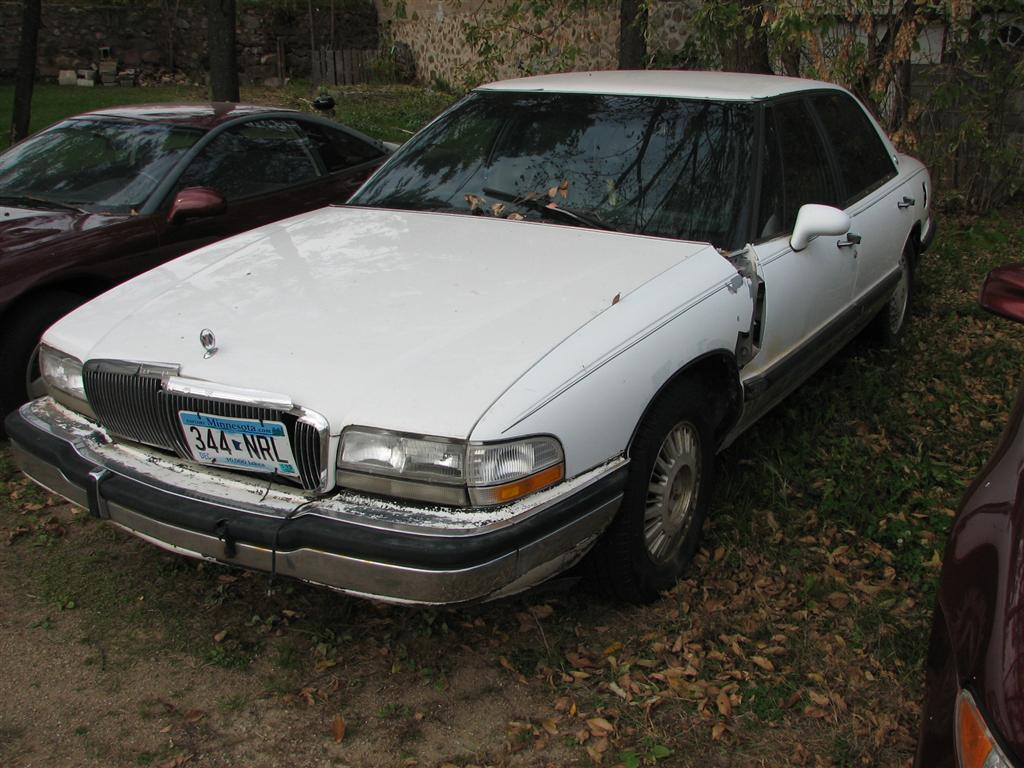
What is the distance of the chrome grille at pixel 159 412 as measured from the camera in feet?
8.62

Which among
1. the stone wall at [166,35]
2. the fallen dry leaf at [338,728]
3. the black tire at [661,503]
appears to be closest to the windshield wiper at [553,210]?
the black tire at [661,503]

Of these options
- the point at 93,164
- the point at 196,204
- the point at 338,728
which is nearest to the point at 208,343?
the point at 338,728

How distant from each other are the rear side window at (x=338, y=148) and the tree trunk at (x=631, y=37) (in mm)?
3301

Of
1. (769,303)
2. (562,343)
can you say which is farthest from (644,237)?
(562,343)

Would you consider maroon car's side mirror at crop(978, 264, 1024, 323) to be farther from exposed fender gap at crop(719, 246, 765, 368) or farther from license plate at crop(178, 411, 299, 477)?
license plate at crop(178, 411, 299, 477)

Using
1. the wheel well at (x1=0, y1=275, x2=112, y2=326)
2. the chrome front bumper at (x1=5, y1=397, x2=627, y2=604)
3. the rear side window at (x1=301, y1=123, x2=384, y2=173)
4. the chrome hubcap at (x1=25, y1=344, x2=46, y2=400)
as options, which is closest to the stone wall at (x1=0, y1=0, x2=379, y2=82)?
the rear side window at (x1=301, y1=123, x2=384, y2=173)

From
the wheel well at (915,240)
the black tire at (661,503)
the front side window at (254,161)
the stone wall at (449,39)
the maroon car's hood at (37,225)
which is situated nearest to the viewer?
the black tire at (661,503)

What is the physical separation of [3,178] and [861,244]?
447 cm

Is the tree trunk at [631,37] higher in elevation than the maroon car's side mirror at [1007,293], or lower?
higher

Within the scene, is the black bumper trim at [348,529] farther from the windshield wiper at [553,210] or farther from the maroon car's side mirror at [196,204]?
the maroon car's side mirror at [196,204]

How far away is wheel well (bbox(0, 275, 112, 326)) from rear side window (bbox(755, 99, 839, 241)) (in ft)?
10.2

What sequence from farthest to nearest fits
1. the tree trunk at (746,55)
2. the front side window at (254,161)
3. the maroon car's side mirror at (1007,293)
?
the tree trunk at (746,55)
the front side window at (254,161)
the maroon car's side mirror at (1007,293)

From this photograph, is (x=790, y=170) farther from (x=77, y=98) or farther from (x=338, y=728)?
(x=77, y=98)

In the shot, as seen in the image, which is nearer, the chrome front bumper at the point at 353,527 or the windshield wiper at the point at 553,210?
the chrome front bumper at the point at 353,527
